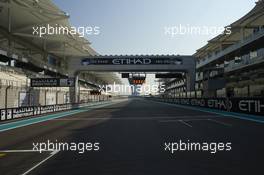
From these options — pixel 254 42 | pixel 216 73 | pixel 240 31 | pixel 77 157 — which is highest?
pixel 240 31

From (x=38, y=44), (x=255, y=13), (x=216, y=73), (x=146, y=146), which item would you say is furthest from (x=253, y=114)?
(x=38, y=44)

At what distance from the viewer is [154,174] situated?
5219 millimetres

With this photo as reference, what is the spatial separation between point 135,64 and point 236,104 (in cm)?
1610

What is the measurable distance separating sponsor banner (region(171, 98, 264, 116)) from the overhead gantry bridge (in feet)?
19.4

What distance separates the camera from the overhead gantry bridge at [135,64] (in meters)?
34.2

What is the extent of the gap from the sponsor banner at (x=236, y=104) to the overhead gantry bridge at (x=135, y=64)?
5.90 meters

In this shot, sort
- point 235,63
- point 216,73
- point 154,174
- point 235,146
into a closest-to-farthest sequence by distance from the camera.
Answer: point 154,174
point 235,146
point 235,63
point 216,73

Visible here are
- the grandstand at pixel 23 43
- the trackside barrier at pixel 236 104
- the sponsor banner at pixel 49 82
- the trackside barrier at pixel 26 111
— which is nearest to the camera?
the trackside barrier at pixel 236 104

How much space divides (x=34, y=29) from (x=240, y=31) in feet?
103

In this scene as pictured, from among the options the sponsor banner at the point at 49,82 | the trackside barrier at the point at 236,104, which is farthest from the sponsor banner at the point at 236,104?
the sponsor banner at the point at 49,82

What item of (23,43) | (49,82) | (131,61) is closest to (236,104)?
(131,61)

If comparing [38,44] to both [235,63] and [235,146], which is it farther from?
[235,146]

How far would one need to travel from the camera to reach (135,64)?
34062mm

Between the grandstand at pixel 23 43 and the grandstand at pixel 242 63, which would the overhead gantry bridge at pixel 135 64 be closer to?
the grandstand at pixel 242 63
